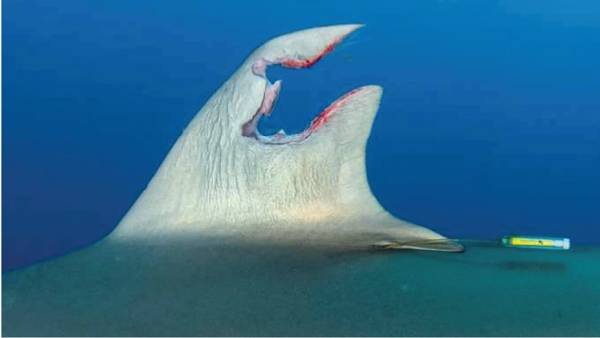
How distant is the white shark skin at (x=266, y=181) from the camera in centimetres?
475

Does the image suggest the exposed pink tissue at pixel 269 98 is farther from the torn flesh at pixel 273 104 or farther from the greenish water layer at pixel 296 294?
the greenish water layer at pixel 296 294

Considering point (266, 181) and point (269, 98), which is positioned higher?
point (269, 98)

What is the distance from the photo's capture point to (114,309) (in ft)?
11.5

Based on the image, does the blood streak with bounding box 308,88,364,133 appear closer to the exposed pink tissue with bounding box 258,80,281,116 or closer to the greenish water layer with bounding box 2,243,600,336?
the exposed pink tissue with bounding box 258,80,281,116

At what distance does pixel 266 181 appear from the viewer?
4953 mm

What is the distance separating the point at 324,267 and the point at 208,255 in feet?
2.43

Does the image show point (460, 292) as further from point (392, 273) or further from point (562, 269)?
point (562, 269)

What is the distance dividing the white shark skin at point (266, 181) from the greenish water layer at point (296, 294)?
1.06ft

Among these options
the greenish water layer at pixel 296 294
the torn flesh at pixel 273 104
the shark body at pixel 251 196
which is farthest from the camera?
the torn flesh at pixel 273 104

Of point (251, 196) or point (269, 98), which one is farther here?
point (269, 98)

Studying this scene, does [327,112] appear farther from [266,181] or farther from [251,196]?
[251,196]

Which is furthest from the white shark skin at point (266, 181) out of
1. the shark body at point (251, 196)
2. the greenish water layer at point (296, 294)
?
the greenish water layer at point (296, 294)

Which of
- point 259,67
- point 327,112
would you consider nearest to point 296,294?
point 327,112

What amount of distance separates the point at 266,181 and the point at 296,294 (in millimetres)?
1415
